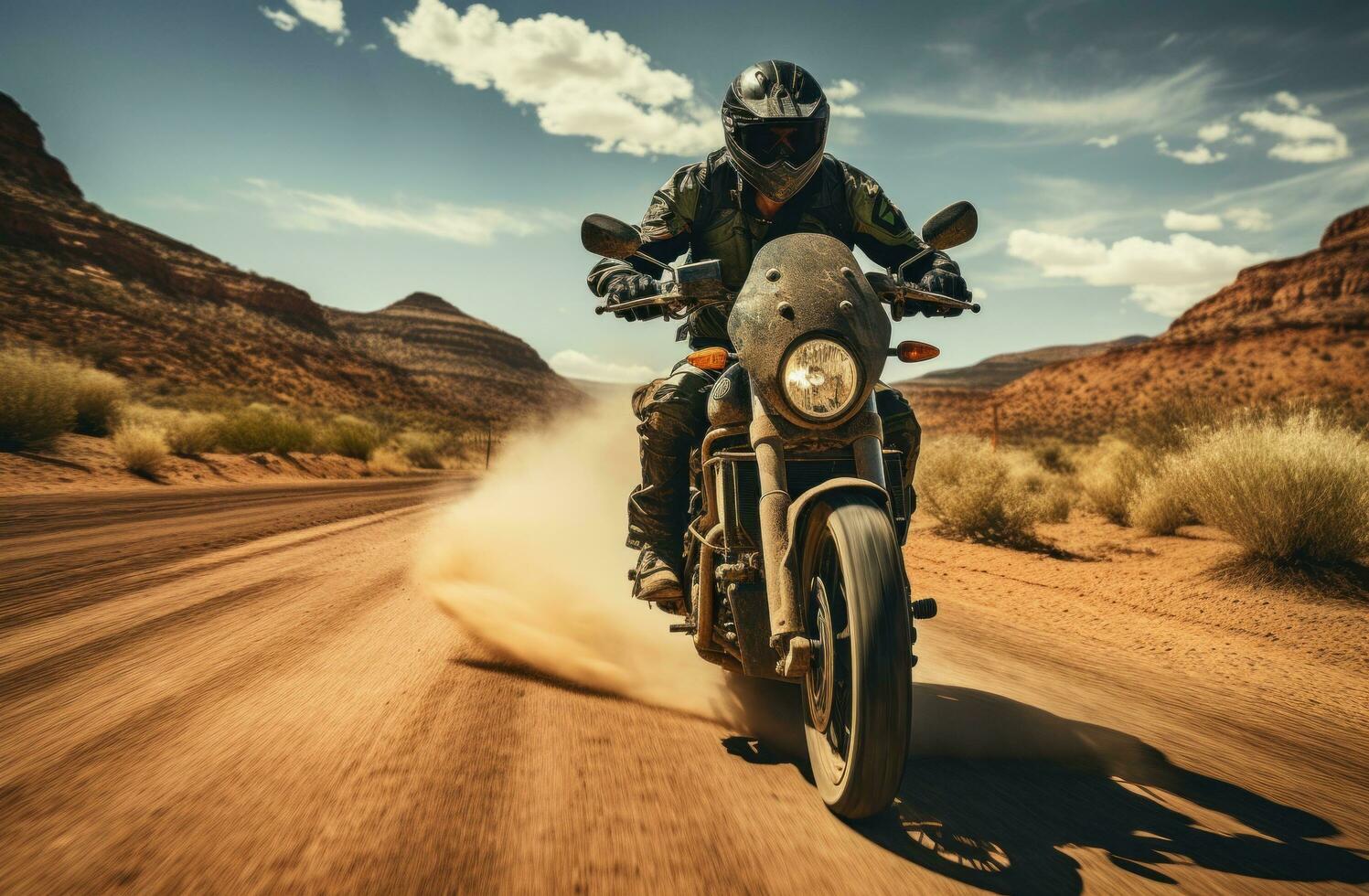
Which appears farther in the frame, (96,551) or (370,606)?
(96,551)

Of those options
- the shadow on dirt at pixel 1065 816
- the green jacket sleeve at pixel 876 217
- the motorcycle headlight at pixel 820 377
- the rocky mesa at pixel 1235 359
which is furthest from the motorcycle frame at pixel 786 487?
the rocky mesa at pixel 1235 359

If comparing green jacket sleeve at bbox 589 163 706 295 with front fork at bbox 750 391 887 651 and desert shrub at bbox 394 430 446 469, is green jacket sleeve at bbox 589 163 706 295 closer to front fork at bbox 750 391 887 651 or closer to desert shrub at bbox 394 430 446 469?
front fork at bbox 750 391 887 651

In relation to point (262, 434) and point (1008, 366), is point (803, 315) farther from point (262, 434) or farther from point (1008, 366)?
point (1008, 366)

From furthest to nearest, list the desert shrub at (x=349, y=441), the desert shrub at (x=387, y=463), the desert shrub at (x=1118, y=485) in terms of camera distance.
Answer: the desert shrub at (x=387, y=463)
the desert shrub at (x=349, y=441)
the desert shrub at (x=1118, y=485)

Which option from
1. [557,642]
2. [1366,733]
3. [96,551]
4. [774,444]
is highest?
[774,444]

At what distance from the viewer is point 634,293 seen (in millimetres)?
3256

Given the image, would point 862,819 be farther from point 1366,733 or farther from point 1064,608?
point 1064,608

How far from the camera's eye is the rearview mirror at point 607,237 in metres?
3.01

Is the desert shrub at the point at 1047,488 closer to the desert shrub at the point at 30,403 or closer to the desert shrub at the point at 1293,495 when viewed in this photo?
the desert shrub at the point at 1293,495

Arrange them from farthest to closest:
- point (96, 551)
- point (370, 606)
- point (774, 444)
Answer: point (96, 551) → point (370, 606) → point (774, 444)

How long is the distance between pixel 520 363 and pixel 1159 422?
4305 inches

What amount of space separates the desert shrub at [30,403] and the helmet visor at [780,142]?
48.9 feet

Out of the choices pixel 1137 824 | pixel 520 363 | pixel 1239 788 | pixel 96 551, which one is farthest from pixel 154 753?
pixel 520 363

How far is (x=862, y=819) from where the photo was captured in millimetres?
2299
